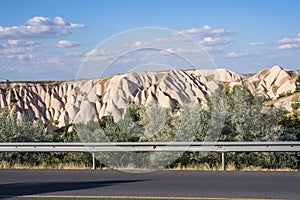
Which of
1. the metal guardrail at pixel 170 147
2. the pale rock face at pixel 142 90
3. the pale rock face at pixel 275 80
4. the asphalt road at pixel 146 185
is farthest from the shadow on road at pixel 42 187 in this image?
the pale rock face at pixel 275 80

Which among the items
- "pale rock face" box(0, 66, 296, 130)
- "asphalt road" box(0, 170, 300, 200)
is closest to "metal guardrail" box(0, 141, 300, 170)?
"asphalt road" box(0, 170, 300, 200)

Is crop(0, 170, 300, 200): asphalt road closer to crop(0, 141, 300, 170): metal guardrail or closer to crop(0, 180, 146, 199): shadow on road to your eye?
crop(0, 180, 146, 199): shadow on road

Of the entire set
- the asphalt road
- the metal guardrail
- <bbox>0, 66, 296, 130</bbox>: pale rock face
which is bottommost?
the asphalt road

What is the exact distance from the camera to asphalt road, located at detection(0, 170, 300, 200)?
9148mm

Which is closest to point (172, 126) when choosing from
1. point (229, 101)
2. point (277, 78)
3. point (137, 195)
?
point (229, 101)

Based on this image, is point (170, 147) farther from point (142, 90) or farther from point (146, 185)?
point (142, 90)

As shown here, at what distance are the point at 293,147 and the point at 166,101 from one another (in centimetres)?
610

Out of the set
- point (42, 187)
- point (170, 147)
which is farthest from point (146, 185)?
point (170, 147)

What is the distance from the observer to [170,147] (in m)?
13.0

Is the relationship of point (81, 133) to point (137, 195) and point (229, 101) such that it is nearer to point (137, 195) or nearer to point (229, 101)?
point (229, 101)

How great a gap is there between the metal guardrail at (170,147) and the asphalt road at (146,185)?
743 millimetres

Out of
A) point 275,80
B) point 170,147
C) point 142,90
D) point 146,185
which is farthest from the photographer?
point 275,80

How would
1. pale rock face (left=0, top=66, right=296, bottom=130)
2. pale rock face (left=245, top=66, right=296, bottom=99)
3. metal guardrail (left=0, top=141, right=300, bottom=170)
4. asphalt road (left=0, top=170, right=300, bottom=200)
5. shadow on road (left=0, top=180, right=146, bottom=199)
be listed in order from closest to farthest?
asphalt road (left=0, top=170, right=300, bottom=200), shadow on road (left=0, top=180, right=146, bottom=199), metal guardrail (left=0, top=141, right=300, bottom=170), pale rock face (left=0, top=66, right=296, bottom=130), pale rock face (left=245, top=66, right=296, bottom=99)

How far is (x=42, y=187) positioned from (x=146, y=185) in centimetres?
208
